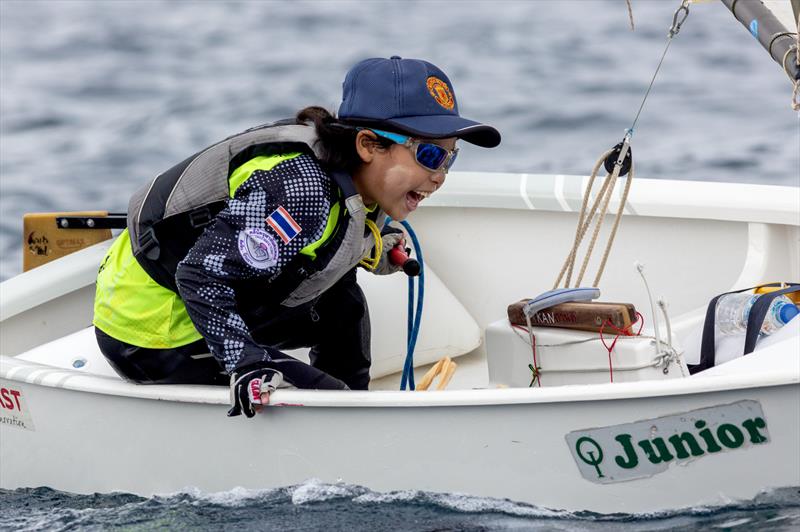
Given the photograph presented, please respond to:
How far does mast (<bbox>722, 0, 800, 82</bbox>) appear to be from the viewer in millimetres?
3129

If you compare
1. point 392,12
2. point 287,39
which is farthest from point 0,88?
point 392,12

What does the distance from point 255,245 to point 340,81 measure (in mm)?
7949

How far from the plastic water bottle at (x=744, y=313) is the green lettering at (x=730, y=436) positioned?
0.48 m

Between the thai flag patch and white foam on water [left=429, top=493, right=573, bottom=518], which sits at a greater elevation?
the thai flag patch

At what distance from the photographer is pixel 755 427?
2658 millimetres

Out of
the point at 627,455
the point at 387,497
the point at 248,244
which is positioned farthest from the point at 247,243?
the point at 627,455

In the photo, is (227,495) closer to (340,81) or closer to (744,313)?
(744,313)

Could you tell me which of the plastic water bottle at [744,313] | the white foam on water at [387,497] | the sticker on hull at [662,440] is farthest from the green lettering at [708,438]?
the white foam on water at [387,497]

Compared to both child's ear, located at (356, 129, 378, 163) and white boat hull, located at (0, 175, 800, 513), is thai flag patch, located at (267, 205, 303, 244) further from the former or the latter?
white boat hull, located at (0, 175, 800, 513)

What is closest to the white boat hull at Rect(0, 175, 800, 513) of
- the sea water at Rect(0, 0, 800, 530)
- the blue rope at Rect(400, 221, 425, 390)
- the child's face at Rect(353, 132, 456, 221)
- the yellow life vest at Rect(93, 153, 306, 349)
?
the yellow life vest at Rect(93, 153, 306, 349)

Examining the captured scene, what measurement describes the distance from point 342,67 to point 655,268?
24.1ft

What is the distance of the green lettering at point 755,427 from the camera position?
2650 mm

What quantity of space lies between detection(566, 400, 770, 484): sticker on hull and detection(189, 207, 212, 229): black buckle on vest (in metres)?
0.95

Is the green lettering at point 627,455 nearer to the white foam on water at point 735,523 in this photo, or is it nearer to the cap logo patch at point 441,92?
the white foam on water at point 735,523
